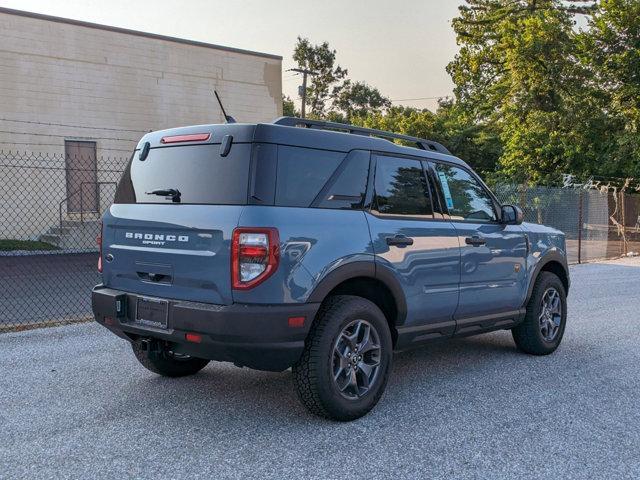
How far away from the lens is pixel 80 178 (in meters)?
17.9

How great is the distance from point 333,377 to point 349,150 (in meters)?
1.58

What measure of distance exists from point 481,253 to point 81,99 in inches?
627

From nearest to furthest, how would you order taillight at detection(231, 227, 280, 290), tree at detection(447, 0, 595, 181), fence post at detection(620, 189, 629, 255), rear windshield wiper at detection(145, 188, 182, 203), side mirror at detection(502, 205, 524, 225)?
taillight at detection(231, 227, 280, 290) → rear windshield wiper at detection(145, 188, 182, 203) → side mirror at detection(502, 205, 524, 225) → fence post at detection(620, 189, 629, 255) → tree at detection(447, 0, 595, 181)

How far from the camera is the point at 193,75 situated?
20.4 m

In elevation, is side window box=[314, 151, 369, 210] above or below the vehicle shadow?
above

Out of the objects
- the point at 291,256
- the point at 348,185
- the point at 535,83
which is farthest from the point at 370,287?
the point at 535,83

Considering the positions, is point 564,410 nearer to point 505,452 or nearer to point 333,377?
point 505,452

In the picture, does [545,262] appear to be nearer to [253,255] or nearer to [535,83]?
[253,255]

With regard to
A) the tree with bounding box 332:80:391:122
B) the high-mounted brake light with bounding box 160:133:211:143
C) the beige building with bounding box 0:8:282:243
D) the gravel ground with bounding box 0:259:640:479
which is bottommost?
the gravel ground with bounding box 0:259:640:479

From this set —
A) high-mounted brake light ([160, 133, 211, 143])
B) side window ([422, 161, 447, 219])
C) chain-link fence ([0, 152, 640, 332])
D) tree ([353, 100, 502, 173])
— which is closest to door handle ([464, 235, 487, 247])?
side window ([422, 161, 447, 219])

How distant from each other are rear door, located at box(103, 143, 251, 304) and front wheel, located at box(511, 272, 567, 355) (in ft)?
11.2

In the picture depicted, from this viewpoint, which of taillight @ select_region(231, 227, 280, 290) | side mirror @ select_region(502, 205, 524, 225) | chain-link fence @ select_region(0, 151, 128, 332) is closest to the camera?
taillight @ select_region(231, 227, 280, 290)

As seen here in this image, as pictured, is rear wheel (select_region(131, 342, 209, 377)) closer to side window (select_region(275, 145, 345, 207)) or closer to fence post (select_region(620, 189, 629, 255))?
side window (select_region(275, 145, 345, 207))

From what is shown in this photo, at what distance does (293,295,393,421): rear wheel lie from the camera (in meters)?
4.08
